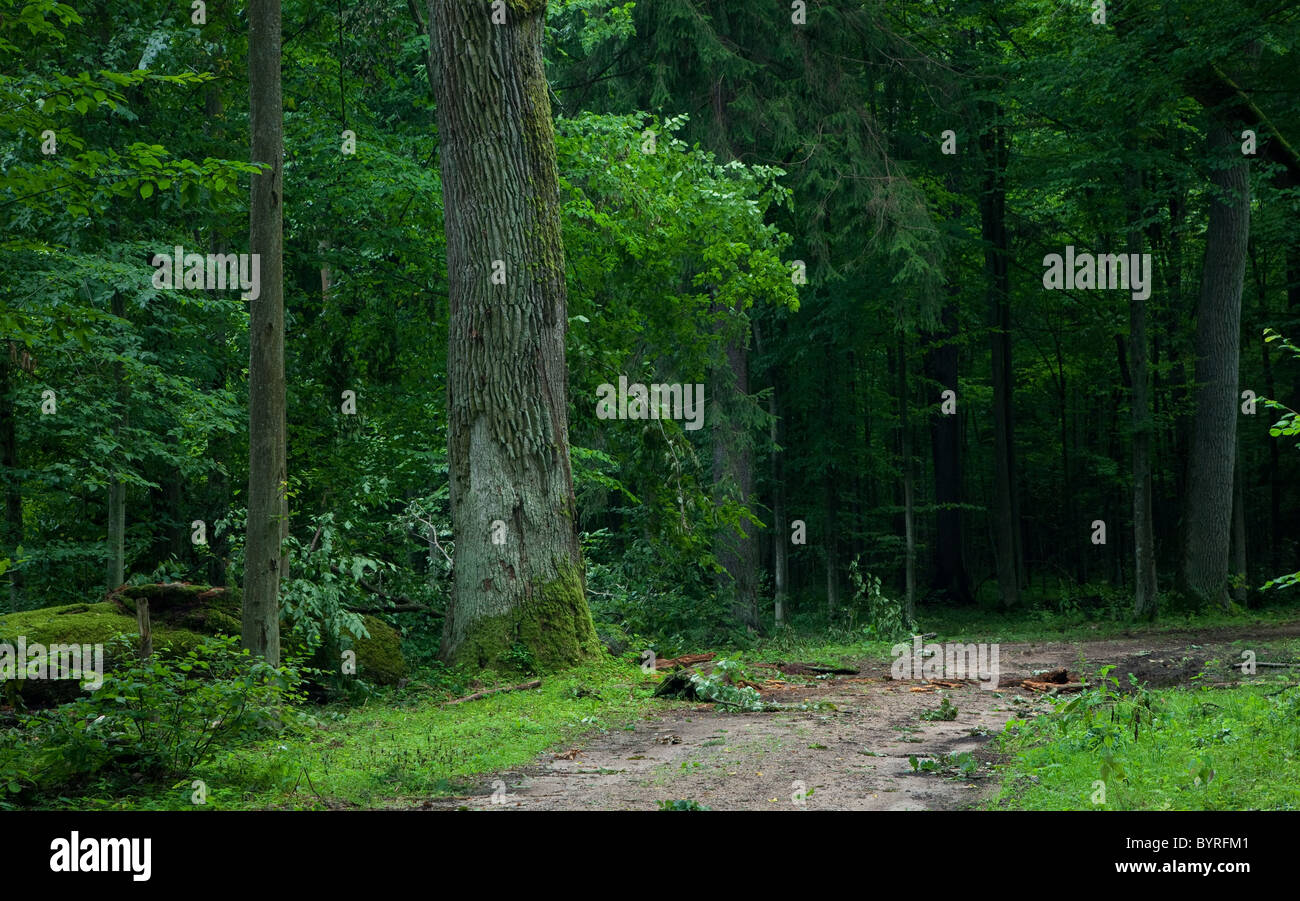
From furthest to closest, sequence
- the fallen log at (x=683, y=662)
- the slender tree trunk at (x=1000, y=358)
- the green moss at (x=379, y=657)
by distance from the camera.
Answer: the slender tree trunk at (x=1000, y=358) < the fallen log at (x=683, y=662) < the green moss at (x=379, y=657)

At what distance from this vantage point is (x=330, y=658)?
35.1ft

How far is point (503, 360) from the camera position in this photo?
11117mm

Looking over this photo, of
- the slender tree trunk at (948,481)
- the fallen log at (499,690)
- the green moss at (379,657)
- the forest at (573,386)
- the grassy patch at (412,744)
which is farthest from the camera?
the slender tree trunk at (948,481)

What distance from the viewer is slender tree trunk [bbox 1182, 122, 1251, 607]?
19.4 meters

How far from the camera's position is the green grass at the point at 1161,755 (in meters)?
5.09

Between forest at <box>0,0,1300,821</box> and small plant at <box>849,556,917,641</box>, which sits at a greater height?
forest at <box>0,0,1300,821</box>

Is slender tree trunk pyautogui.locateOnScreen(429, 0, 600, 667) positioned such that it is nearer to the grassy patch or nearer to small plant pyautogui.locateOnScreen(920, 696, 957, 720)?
the grassy patch

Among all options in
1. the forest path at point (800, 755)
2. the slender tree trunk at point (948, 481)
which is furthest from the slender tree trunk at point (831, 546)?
the forest path at point (800, 755)

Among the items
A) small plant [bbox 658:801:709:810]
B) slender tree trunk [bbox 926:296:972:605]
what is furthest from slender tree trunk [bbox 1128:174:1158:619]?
small plant [bbox 658:801:709:810]

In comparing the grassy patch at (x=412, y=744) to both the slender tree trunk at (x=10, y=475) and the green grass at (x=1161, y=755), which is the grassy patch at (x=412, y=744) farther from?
the slender tree trunk at (x=10, y=475)

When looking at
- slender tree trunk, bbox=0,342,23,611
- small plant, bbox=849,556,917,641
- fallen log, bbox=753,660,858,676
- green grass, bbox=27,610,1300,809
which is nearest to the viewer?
green grass, bbox=27,610,1300,809

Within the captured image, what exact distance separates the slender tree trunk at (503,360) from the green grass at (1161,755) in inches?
196

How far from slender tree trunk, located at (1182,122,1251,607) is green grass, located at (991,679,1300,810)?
12.5m

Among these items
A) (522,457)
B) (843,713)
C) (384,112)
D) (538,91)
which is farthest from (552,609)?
(384,112)
